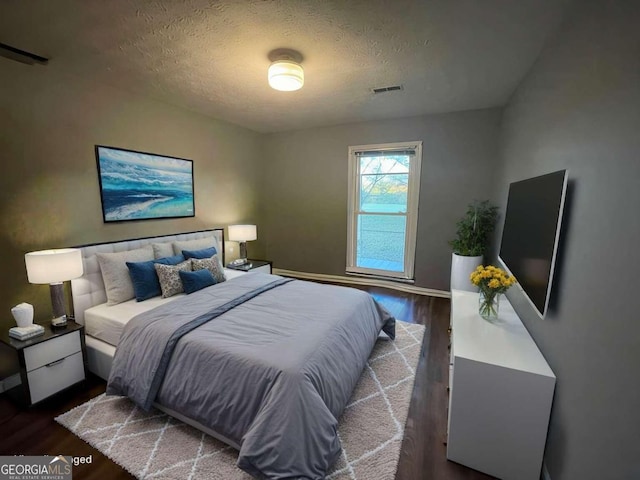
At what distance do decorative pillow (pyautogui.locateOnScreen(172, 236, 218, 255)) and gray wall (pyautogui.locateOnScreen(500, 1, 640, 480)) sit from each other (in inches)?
128

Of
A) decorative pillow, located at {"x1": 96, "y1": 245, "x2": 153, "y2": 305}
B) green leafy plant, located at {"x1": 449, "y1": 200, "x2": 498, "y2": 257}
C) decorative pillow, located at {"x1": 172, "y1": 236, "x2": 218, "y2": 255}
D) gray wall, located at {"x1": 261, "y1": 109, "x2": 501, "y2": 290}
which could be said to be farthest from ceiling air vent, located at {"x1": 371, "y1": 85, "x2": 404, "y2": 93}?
decorative pillow, located at {"x1": 96, "y1": 245, "x2": 153, "y2": 305}

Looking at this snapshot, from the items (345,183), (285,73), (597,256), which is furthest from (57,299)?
(345,183)

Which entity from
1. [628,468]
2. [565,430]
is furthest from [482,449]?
[628,468]

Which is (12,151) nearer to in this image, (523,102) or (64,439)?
(64,439)

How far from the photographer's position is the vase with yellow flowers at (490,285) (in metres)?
1.96

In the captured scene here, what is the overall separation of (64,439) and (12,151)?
6.94 ft

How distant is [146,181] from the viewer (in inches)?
123

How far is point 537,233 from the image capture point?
65.6 inches

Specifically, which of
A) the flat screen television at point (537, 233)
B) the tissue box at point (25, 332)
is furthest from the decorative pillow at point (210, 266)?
the flat screen television at point (537, 233)

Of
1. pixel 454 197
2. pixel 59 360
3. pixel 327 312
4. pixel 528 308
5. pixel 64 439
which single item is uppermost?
pixel 454 197

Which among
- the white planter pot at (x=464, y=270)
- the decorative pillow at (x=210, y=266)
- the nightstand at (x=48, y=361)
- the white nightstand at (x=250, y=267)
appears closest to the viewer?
the nightstand at (x=48, y=361)

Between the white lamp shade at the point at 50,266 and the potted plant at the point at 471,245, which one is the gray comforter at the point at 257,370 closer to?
the white lamp shade at the point at 50,266

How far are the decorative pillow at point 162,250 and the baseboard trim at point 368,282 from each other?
7.81ft

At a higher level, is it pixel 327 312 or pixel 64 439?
pixel 327 312
